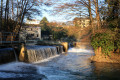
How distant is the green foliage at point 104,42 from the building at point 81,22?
1.77 m

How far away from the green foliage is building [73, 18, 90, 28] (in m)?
1.77

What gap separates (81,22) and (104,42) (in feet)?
10.0

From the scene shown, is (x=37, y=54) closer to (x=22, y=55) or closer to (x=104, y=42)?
(x=22, y=55)

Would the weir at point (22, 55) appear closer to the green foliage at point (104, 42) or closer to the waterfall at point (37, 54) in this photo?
the waterfall at point (37, 54)

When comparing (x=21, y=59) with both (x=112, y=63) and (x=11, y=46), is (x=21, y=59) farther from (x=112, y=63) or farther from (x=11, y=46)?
(x=112, y=63)

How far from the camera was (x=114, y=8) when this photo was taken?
12.5m

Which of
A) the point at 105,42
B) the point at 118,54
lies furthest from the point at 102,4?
the point at 118,54

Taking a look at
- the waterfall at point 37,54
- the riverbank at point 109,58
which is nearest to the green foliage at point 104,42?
the riverbank at point 109,58

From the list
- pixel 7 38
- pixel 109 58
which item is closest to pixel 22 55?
pixel 7 38

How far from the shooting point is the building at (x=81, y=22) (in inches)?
500

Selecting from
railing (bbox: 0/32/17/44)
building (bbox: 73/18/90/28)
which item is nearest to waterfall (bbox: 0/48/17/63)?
railing (bbox: 0/32/17/44)

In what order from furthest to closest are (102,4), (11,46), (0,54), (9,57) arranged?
(11,46)
(102,4)
(9,57)
(0,54)

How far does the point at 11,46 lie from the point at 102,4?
10045 mm

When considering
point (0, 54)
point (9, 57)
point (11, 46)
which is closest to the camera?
point (0, 54)
